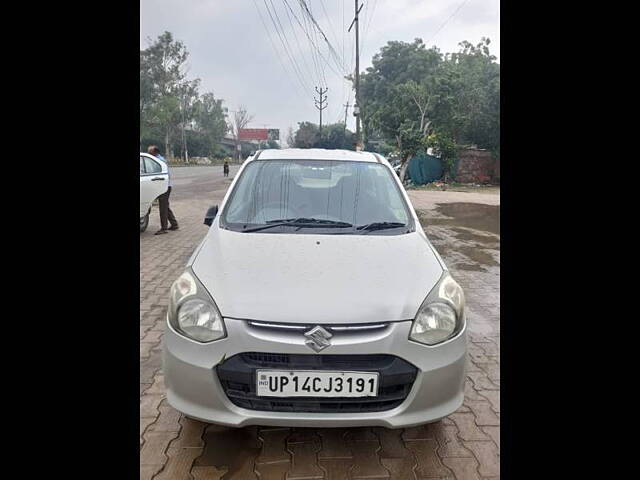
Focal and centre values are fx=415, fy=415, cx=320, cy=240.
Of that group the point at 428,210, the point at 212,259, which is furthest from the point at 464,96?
the point at 212,259

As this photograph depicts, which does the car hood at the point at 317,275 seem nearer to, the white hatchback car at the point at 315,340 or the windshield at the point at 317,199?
the white hatchback car at the point at 315,340

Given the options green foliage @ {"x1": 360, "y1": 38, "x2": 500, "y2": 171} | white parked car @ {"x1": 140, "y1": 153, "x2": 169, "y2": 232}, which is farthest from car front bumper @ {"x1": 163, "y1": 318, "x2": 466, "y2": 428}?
green foliage @ {"x1": 360, "y1": 38, "x2": 500, "y2": 171}

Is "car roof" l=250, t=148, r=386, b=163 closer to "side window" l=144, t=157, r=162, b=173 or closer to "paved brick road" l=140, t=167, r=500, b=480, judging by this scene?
"paved brick road" l=140, t=167, r=500, b=480

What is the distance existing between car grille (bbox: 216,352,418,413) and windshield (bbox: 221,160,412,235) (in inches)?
38.3

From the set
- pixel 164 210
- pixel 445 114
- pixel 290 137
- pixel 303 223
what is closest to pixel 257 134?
pixel 290 137

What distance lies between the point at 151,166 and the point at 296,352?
268 inches

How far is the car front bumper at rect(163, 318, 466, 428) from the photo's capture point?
1.72 meters

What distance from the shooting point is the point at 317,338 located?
171 cm

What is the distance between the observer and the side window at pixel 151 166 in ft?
24.5

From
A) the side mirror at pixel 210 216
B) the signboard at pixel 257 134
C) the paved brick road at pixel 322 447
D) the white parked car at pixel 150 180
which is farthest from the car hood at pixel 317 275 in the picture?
the signboard at pixel 257 134

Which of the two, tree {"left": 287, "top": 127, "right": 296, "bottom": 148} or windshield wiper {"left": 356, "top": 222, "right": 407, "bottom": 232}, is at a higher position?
tree {"left": 287, "top": 127, "right": 296, "bottom": 148}

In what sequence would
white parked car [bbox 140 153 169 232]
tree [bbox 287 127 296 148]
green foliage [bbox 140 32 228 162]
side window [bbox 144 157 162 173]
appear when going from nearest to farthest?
white parked car [bbox 140 153 169 232] < side window [bbox 144 157 162 173] < green foliage [bbox 140 32 228 162] < tree [bbox 287 127 296 148]
